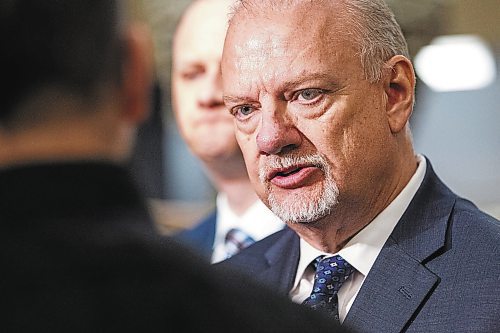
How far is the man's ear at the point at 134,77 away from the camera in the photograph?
169 centimetres

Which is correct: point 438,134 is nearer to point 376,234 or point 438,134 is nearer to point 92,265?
point 376,234

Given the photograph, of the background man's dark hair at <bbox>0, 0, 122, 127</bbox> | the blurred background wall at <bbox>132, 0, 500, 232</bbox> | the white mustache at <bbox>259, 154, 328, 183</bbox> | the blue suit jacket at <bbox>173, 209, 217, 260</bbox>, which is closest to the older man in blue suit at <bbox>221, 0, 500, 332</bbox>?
the white mustache at <bbox>259, 154, 328, 183</bbox>

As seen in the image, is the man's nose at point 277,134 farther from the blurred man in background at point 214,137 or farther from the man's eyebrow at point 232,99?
the blurred man in background at point 214,137

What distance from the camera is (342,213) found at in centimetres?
275

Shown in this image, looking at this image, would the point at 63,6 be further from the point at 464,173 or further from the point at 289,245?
the point at 464,173

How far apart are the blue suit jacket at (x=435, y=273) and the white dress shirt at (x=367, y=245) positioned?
22 millimetres

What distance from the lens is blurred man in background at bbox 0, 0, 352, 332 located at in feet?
5.15

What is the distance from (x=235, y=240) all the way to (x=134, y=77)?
7.81 ft

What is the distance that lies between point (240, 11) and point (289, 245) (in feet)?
2.05

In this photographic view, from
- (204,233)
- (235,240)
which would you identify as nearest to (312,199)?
(235,240)

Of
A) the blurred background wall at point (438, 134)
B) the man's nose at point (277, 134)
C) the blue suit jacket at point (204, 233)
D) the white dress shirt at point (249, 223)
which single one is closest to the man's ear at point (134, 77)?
the man's nose at point (277, 134)

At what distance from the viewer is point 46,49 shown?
1614mm

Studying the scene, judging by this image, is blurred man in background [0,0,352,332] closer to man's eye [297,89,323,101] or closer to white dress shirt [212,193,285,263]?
man's eye [297,89,323,101]

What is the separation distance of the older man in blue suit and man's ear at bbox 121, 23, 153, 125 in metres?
0.98
